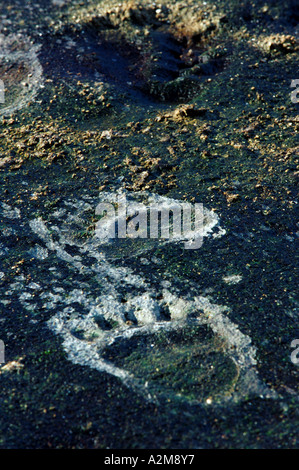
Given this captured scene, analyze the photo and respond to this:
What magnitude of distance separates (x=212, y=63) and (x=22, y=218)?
5.69 ft

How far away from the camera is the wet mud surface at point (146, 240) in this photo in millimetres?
1520

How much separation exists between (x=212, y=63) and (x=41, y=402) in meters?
2.45

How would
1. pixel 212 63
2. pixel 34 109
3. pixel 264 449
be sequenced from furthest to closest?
pixel 212 63, pixel 34 109, pixel 264 449

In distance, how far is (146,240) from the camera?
211 centimetres

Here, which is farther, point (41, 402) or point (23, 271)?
point (23, 271)

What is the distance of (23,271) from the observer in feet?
6.50

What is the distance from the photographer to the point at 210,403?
153cm

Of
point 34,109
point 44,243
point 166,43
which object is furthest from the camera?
point 166,43

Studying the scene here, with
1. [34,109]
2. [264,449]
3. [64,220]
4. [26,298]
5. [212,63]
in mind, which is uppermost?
[212,63]

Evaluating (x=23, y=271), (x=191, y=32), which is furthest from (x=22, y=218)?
(x=191, y=32)

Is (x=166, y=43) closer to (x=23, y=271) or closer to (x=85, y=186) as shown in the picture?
(x=85, y=186)

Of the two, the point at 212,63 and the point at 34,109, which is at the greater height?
the point at 212,63

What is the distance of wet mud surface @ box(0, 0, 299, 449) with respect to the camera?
152 centimetres

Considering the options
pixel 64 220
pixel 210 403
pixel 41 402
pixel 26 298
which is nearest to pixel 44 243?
pixel 64 220
